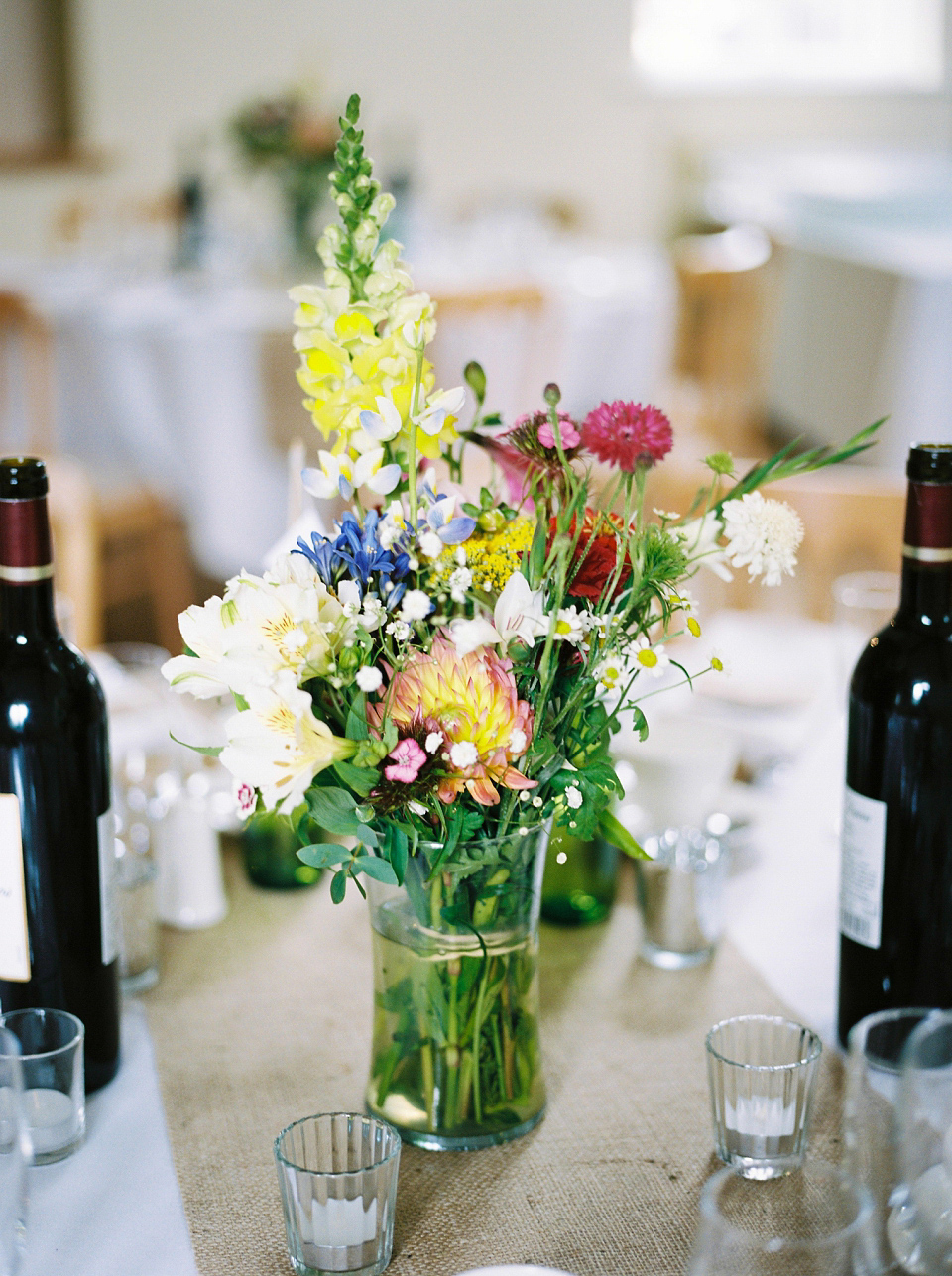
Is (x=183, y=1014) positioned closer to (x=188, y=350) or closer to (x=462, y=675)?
(x=462, y=675)

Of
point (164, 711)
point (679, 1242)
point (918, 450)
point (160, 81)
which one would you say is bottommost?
point (679, 1242)

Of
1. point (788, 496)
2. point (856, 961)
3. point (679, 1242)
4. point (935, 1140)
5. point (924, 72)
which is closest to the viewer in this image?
point (935, 1140)

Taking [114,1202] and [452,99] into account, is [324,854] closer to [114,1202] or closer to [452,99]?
[114,1202]

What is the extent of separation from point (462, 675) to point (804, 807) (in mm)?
640

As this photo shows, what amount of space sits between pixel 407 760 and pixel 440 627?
83mm

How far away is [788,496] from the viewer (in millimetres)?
1646

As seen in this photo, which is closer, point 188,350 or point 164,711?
point 164,711

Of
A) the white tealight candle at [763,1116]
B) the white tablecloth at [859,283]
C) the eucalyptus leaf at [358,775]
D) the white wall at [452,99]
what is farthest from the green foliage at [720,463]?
the white wall at [452,99]

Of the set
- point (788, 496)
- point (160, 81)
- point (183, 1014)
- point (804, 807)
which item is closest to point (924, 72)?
point (160, 81)

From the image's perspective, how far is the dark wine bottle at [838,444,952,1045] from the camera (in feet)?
2.36

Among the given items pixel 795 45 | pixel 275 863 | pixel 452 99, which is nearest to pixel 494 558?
pixel 275 863

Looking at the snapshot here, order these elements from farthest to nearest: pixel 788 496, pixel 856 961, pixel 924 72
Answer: pixel 924 72 → pixel 788 496 → pixel 856 961

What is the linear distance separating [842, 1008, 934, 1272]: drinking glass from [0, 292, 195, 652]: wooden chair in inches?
57.5

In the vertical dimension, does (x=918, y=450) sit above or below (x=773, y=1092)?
above
